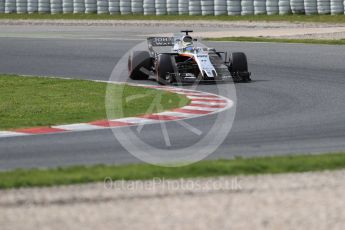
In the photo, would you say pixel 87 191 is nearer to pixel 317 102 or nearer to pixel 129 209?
pixel 129 209

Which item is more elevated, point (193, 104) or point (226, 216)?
point (226, 216)

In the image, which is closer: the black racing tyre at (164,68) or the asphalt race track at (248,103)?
the asphalt race track at (248,103)

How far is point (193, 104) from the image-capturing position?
15.9 metres

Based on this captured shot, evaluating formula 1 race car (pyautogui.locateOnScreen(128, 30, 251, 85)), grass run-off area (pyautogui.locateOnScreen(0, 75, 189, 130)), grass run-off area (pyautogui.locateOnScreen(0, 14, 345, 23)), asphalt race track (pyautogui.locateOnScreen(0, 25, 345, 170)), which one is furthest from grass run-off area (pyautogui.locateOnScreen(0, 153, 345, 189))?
grass run-off area (pyautogui.locateOnScreen(0, 14, 345, 23))

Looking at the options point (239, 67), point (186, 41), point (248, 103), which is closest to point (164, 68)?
point (186, 41)

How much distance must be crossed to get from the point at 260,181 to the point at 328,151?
217 cm

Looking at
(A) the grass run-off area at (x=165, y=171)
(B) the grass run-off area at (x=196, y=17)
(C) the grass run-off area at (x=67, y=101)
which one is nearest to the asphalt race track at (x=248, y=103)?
(A) the grass run-off area at (x=165, y=171)

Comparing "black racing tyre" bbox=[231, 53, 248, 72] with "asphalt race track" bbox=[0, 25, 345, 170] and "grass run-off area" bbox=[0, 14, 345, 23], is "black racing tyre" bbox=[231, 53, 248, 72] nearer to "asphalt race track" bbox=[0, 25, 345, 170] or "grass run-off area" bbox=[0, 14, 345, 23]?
"asphalt race track" bbox=[0, 25, 345, 170]

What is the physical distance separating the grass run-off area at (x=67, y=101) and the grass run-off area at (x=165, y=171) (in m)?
4.03

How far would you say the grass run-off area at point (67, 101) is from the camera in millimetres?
14539

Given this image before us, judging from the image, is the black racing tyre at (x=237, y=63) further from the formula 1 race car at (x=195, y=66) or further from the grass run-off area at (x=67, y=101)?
the grass run-off area at (x=67, y=101)

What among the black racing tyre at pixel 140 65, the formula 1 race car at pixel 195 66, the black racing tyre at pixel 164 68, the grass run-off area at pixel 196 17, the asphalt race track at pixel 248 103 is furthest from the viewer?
the grass run-off area at pixel 196 17

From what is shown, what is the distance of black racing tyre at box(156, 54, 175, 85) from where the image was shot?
1921cm

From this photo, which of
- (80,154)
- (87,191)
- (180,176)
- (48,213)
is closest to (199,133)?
(80,154)
